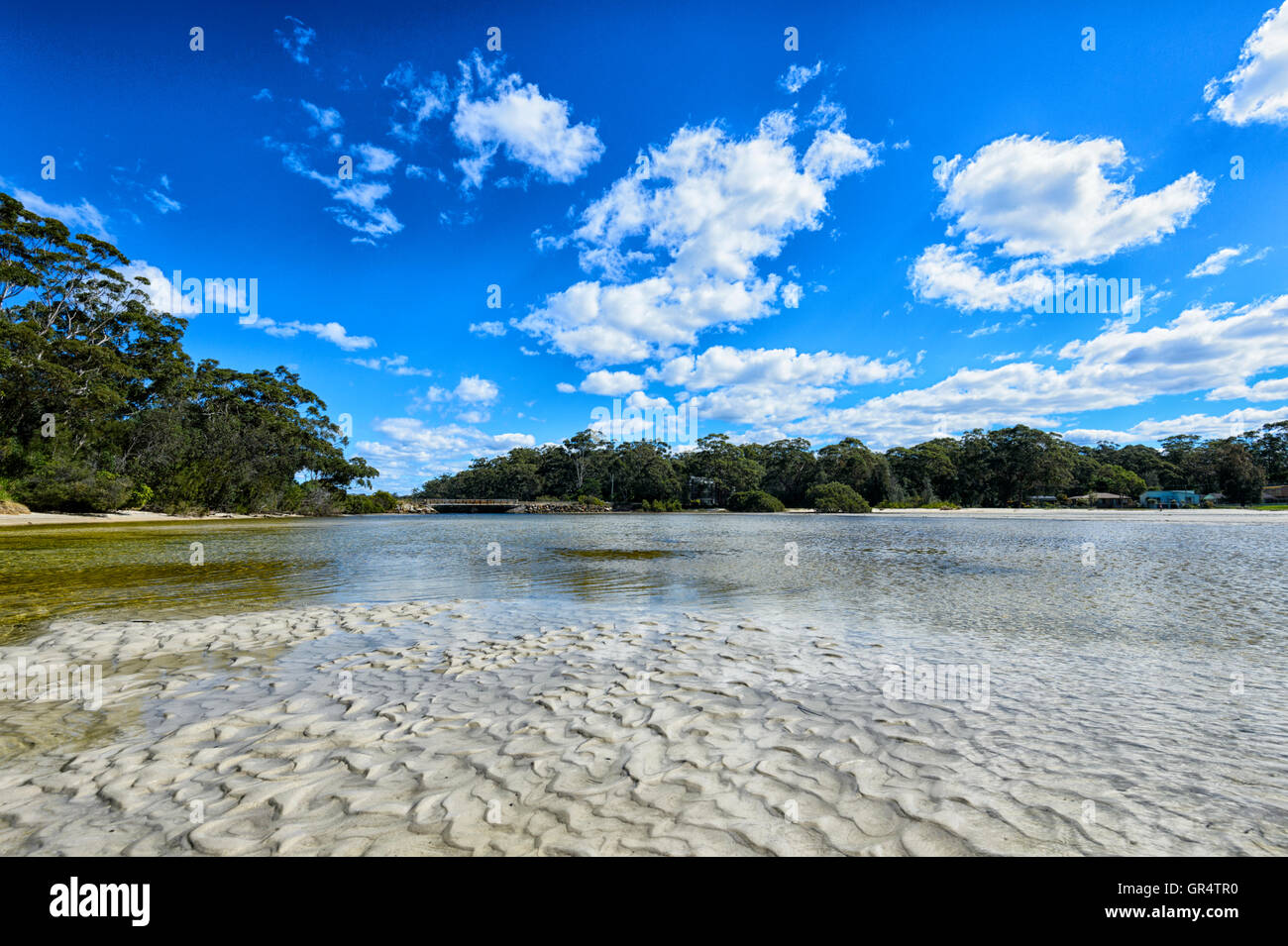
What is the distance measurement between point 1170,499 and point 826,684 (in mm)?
119218

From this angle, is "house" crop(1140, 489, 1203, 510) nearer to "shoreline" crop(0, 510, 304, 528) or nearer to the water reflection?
the water reflection

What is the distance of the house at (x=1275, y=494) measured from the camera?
3381 inches

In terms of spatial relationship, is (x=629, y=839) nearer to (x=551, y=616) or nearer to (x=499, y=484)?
(x=551, y=616)

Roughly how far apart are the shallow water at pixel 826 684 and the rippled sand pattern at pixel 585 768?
3cm

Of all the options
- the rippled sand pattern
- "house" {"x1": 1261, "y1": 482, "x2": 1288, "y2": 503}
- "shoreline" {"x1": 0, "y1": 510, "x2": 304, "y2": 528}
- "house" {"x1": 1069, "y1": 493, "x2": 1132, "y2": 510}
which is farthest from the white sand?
"house" {"x1": 1261, "y1": 482, "x2": 1288, "y2": 503}

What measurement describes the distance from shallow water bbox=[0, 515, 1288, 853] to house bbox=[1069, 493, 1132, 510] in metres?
95.7

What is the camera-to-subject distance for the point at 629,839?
9.57 ft

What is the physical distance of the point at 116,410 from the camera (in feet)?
172

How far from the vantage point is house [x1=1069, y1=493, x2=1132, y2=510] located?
89.8 m

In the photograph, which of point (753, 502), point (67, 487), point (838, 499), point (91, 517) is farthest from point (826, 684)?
point (753, 502)

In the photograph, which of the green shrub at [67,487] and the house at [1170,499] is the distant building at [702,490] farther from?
the green shrub at [67,487]

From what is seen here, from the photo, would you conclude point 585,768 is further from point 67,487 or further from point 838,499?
point 838,499
